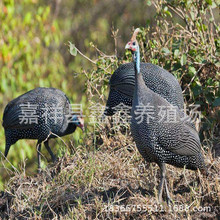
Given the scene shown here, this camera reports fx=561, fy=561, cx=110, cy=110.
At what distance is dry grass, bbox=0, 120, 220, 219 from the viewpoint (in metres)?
3.80

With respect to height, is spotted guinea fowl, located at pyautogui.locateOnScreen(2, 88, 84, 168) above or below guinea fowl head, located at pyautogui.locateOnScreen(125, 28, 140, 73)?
below

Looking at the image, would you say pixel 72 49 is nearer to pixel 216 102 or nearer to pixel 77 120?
pixel 77 120

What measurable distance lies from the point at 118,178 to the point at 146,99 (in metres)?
0.82

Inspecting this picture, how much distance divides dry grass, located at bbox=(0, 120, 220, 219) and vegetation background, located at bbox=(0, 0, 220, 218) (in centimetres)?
2

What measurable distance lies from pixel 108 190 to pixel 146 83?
1.24 meters

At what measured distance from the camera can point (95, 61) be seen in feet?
18.6

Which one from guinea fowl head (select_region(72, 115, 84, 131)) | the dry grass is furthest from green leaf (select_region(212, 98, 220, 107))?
guinea fowl head (select_region(72, 115, 84, 131))

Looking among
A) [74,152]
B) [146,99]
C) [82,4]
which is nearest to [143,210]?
[146,99]

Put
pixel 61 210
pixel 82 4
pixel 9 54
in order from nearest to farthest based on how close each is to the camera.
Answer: pixel 61 210 → pixel 9 54 → pixel 82 4

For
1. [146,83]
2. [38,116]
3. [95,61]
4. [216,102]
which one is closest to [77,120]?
[38,116]

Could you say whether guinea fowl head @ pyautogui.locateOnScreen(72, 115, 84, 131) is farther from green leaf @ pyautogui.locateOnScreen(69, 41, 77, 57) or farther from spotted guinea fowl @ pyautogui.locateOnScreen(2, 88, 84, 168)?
green leaf @ pyautogui.locateOnScreen(69, 41, 77, 57)

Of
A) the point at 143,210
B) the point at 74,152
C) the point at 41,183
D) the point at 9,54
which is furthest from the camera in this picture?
the point at 9,54

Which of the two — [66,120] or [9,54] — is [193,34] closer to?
[66,120]

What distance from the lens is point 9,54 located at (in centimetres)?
675
